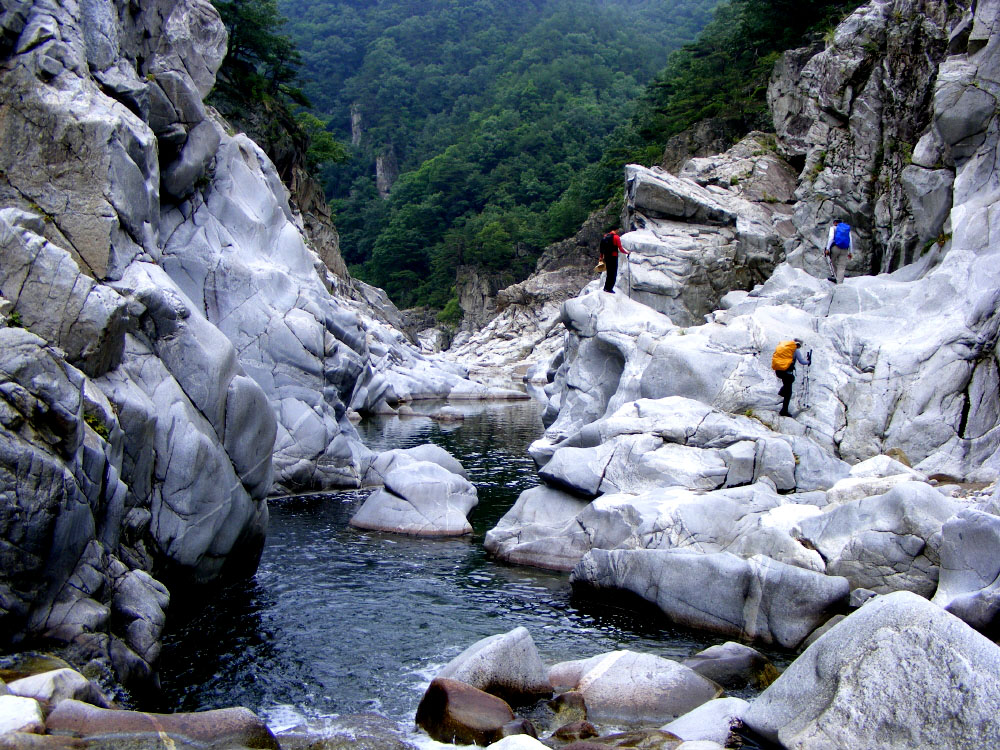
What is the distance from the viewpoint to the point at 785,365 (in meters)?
18.6

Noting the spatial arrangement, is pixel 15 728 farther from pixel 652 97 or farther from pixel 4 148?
pixel 652 97

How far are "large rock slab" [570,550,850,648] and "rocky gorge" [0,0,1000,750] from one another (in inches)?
1.8

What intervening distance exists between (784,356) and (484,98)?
348 ft

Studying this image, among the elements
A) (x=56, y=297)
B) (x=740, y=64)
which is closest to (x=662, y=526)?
(x=56, y=297)

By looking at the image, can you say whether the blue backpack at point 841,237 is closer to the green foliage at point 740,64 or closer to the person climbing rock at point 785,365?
the person climbing rock at point 785,365

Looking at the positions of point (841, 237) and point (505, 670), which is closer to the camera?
point (505, 670)

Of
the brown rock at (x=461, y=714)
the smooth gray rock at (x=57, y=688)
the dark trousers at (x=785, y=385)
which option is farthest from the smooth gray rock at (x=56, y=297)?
the dark trousers at (x=785, y=385)

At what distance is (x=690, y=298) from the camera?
28875 mm

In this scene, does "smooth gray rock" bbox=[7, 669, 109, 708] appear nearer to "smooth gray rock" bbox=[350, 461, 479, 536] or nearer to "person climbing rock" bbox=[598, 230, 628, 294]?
"smooth gray rock" bbox=[350, 461, 479, 536]

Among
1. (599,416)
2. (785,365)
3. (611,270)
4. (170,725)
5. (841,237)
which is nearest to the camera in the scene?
(170,725)

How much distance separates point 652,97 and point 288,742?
67.4 m

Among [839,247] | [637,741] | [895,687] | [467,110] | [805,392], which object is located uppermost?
[467,110]

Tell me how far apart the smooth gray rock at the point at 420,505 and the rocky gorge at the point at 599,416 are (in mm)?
84

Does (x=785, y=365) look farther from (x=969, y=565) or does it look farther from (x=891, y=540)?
(x=969, y=565)
